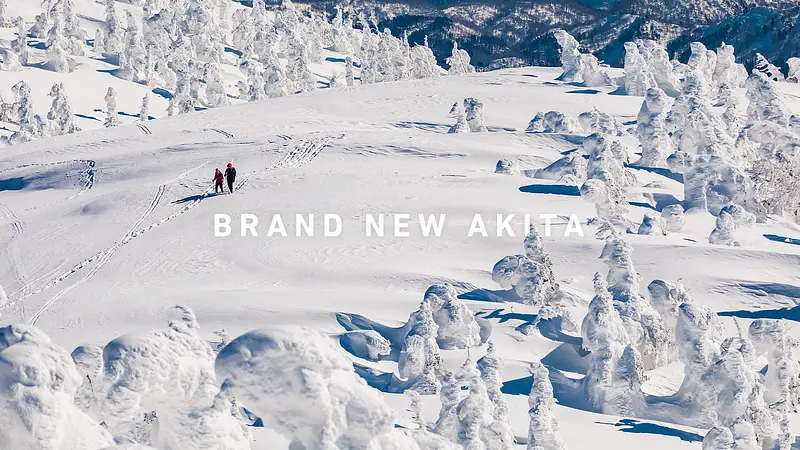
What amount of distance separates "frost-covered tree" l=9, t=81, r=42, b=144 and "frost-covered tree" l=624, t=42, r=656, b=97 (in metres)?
30.0

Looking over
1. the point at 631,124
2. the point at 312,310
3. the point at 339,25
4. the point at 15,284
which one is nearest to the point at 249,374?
the point at 312,310

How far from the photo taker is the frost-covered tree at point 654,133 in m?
39.3

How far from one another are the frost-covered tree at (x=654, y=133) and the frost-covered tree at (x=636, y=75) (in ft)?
48.8

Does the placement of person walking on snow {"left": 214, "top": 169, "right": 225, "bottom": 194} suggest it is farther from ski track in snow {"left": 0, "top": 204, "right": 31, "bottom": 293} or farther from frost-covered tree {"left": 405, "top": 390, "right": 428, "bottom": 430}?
frost-covered tree {"left": 405, "top": 390, "right": 428, "bottom": 430}

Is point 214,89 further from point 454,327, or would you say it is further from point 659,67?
point 454,327

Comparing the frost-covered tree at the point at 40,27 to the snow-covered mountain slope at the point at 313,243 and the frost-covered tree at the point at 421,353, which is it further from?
the frost-covered tree at the point at 421,353

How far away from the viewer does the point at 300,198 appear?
31922mm

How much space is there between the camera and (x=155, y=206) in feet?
104

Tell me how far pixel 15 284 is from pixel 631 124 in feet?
97.6

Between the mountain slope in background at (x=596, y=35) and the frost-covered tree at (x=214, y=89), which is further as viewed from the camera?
the mountain slope in background at (x=596, y=35)

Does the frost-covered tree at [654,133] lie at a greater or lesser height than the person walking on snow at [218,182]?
greater

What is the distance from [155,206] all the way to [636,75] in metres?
31.3

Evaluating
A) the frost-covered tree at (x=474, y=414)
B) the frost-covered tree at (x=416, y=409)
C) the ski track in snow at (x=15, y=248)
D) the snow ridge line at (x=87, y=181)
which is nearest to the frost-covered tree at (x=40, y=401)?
the frost-covered tree at (x=474, y=414)

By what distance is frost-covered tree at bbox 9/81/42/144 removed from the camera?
57.3 metres
